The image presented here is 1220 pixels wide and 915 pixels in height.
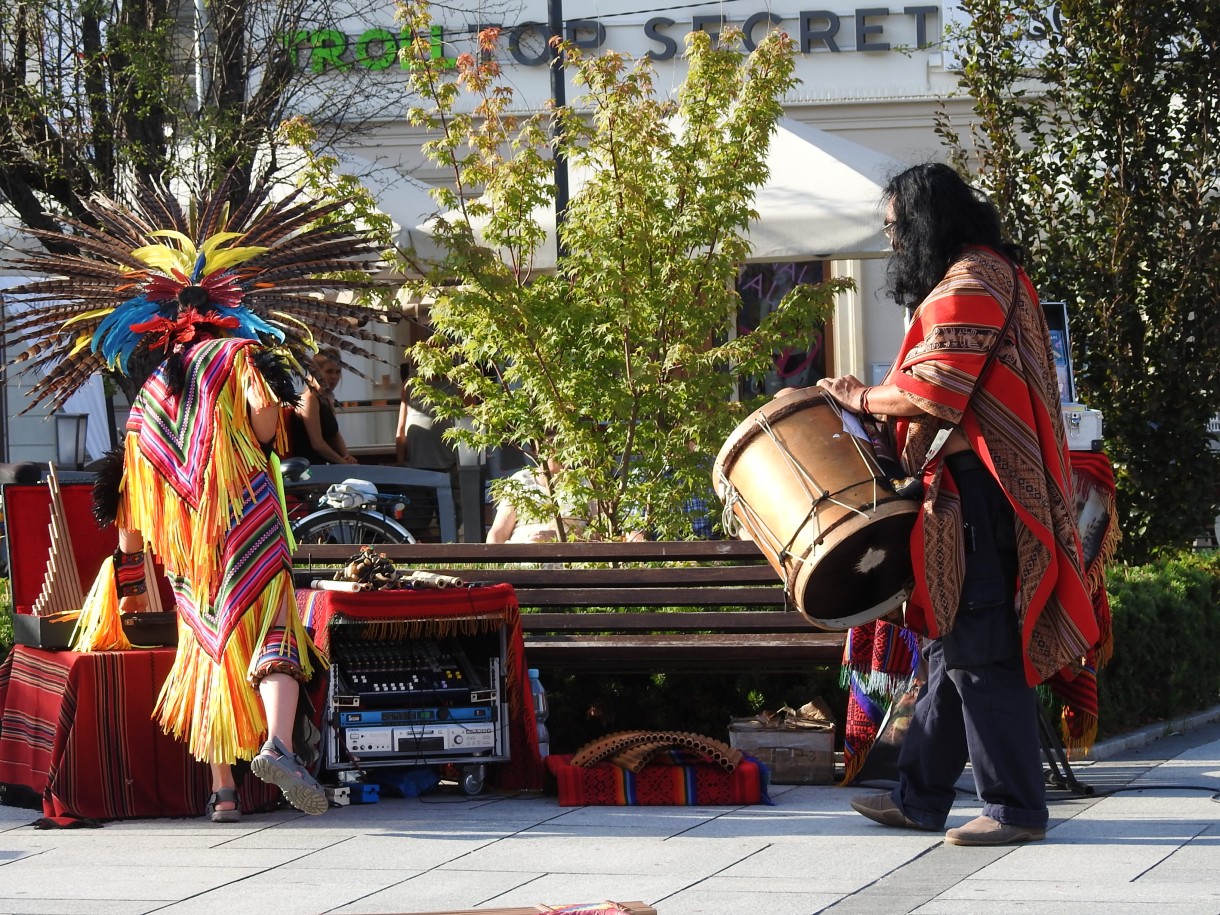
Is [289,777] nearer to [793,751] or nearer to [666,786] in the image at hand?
[666,786]

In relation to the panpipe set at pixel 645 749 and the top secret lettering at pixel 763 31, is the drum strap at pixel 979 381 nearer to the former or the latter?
the panpipe set at pixel 645 749

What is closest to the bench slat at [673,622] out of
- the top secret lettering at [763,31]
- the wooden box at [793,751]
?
the wooden box at [793,751]

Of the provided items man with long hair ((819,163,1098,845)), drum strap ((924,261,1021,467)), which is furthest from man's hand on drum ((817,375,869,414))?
drum strap ((924,261,1021,467))

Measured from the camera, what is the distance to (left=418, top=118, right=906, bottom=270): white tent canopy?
9.98m

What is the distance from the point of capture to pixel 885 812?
5383 mm

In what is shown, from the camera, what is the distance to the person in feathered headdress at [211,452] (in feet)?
18.5

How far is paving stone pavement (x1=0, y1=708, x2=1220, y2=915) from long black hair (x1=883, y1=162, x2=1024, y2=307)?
171 cm

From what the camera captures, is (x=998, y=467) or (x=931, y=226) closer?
(x=998, y=467)

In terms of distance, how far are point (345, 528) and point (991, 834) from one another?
5279mm

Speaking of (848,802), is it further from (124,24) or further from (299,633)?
(124,24)

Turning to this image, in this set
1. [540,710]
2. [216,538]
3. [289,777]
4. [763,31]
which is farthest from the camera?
[763,31]

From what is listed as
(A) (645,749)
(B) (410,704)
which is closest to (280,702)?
(B) (410,704)

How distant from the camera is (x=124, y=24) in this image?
11.7 m

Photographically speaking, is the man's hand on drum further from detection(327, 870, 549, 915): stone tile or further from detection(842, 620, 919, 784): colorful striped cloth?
detection(327, 870, 549, 915): stone tile
